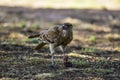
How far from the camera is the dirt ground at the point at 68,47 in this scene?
909cm

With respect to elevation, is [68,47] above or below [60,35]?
below

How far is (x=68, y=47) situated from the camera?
13.5 m

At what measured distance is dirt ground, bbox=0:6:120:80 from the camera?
9.09m

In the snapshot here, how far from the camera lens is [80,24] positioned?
62.7ft

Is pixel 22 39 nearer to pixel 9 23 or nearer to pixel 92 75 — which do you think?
pixel 9 23

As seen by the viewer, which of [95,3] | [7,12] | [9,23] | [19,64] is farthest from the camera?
[95,3]

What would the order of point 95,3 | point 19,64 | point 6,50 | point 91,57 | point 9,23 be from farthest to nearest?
point 95,3
point 9,23
point 6,50
point 91,57
point 19,64

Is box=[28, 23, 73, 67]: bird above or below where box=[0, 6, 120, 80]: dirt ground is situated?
above

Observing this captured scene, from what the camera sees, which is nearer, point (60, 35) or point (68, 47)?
point (60, 35)

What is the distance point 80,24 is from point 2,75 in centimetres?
1045

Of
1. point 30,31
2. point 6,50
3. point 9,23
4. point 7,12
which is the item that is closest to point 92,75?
point 6,50

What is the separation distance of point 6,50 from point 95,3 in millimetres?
13300

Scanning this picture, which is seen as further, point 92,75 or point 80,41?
point 80,41

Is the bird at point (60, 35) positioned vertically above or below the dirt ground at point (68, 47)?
above
